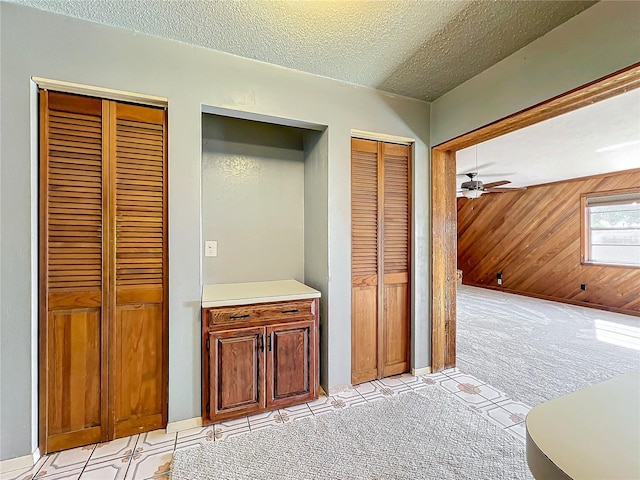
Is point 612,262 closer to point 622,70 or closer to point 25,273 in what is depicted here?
point 622,70

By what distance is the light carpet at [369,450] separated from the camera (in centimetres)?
159

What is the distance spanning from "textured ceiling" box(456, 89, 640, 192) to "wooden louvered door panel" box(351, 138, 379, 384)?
1958 mm

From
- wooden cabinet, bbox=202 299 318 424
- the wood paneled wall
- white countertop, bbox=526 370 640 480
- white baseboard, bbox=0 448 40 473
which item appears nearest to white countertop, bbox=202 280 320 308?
wooden cabinet, bbox=202 299 318 424

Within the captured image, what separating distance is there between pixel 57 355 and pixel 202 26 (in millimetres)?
2151

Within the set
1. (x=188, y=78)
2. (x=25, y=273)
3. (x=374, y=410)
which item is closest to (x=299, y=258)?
(x=374, y=410)

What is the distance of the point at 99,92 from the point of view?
1.80 metres

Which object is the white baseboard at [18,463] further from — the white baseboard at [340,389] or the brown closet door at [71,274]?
the white baseboard at [340,389]

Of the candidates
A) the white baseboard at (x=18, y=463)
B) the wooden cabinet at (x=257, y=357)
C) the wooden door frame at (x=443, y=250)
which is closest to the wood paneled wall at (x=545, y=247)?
the wooden door frame at (x=443, y=250)

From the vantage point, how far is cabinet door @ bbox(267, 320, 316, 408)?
2.13 metres

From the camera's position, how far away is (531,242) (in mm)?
6234

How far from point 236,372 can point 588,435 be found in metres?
1.90

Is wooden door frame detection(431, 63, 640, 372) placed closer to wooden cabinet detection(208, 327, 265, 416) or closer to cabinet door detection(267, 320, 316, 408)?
cabinet door detection(267, 320, 316, 408)

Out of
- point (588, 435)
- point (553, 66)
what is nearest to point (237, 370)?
point (588, 435)

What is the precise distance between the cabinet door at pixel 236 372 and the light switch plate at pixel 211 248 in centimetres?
75
